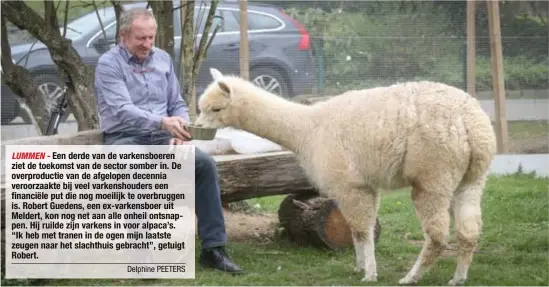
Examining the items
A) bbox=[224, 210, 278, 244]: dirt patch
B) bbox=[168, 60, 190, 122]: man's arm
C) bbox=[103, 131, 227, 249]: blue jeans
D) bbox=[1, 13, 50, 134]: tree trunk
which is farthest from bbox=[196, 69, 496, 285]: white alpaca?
bbox=[1, 13, 50, 134]: tree trunk

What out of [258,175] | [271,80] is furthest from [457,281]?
[271,80]

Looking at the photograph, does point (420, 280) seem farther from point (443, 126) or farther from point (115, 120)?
point (115, 120)

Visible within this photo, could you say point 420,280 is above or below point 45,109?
below

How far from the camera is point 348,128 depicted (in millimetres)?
6164

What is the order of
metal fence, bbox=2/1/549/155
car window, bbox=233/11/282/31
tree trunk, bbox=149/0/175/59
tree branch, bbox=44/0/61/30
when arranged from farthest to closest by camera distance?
metal fence, bbox=2/1/549/155
car window, bbox=233/11/282/31
tree branch, bbox=44/0/61/30
tree trunk, bbox=149/0/175/59

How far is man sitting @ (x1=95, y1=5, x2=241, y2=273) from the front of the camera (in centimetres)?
611

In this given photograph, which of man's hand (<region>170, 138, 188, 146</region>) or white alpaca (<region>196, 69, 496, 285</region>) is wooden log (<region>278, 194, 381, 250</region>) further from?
man's hand (<region>170, 138, 188, 146</region>)

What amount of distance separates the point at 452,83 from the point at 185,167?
231 inches

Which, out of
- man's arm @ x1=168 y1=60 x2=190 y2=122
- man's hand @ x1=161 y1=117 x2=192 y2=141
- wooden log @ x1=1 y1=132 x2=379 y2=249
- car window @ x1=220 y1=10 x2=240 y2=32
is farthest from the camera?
car window @ x1=220 y1=10 x2=240 y2=32

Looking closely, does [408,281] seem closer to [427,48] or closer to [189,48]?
[189,48]

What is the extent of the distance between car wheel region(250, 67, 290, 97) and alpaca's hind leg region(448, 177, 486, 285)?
444 centimetres

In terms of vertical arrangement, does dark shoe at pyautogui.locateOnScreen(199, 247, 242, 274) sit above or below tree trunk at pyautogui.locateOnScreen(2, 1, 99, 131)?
below

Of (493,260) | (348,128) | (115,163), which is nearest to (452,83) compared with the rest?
(493,260)

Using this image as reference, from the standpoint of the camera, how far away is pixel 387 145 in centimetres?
596
